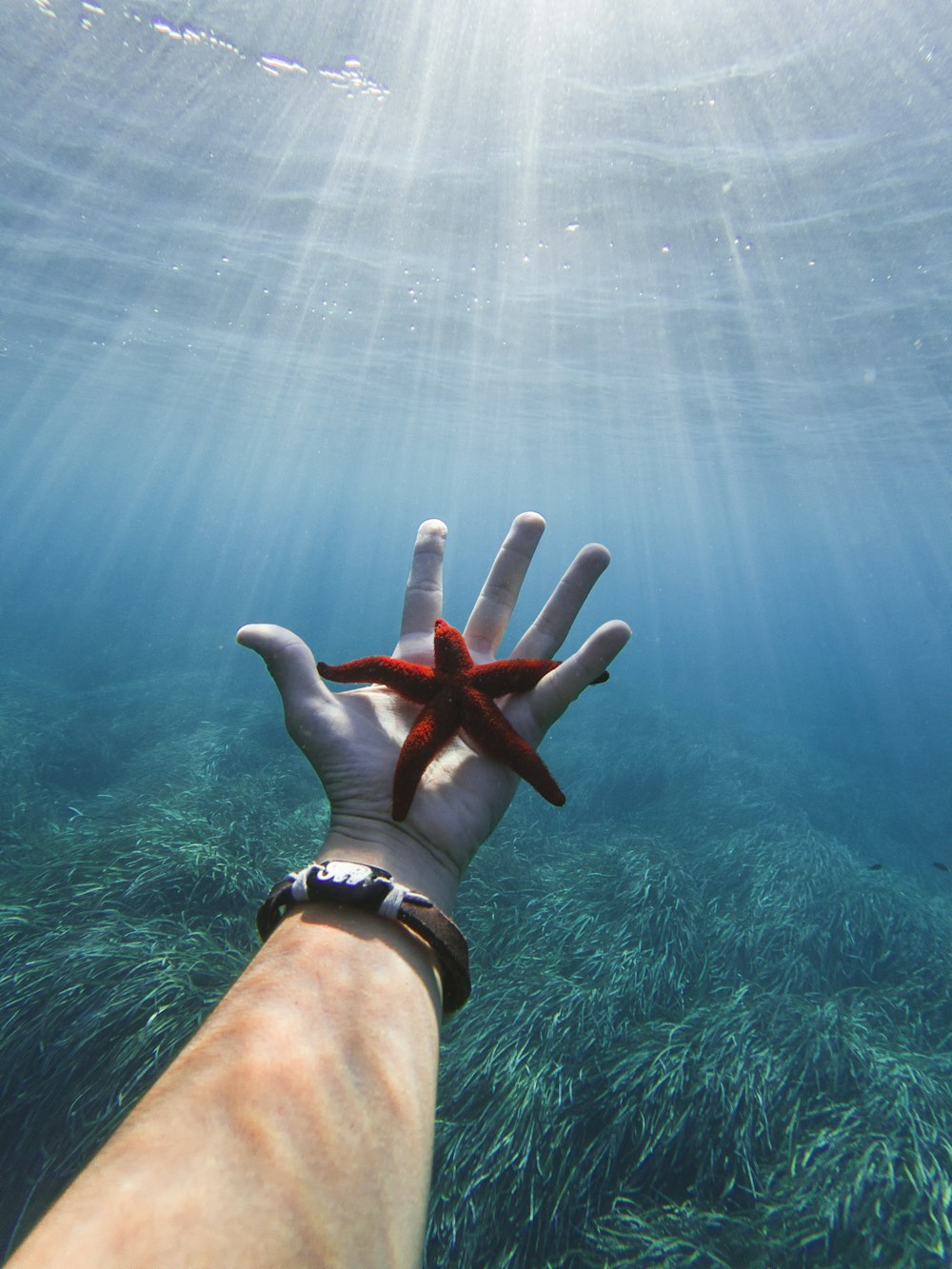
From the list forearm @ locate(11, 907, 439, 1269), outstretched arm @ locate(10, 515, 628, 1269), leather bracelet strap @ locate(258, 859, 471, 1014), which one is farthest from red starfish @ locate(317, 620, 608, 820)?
forearm @ locate(11, 907, 439, 1269)

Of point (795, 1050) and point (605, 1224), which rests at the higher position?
point (795, 1050)

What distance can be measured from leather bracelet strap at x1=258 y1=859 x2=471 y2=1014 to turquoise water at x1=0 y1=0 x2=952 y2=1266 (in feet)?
13.5

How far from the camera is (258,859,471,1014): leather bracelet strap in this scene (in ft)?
7.40

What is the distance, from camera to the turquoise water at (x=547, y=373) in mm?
5535

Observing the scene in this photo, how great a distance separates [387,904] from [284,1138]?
0.87 metres

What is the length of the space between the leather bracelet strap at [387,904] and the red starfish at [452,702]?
423 mm

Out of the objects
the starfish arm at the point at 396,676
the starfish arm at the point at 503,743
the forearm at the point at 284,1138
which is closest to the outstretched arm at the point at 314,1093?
the forearm at the point at 284,1138

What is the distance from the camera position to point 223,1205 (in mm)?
1218

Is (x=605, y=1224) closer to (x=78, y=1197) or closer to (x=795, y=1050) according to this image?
(x=795, y=1050)

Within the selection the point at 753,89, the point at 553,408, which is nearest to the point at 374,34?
the point at 753,89

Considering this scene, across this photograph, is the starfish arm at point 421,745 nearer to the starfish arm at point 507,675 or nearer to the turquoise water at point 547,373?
the starfish arm at point 507,675

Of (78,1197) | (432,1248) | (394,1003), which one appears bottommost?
(432,1248)

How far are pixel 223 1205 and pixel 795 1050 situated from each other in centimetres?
787

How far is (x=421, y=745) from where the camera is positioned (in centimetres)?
279
